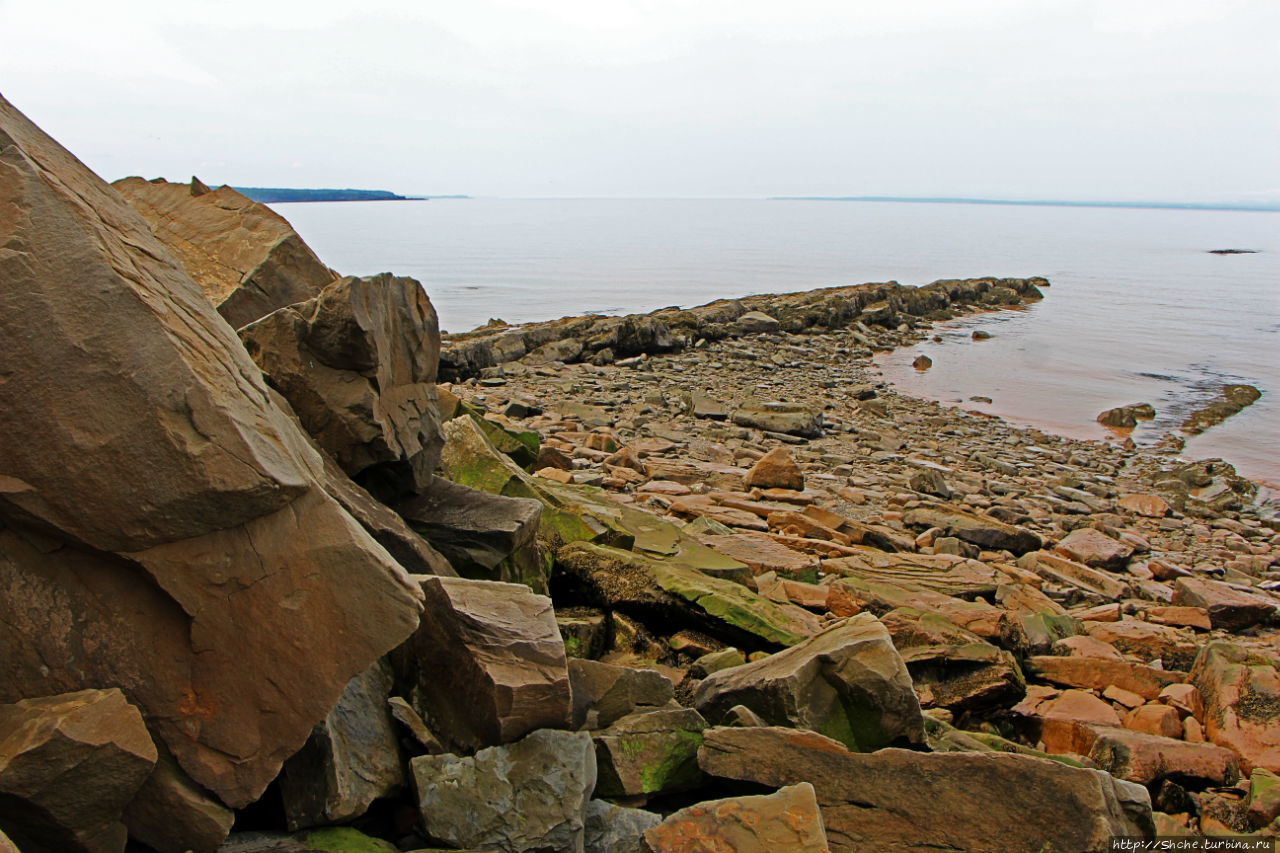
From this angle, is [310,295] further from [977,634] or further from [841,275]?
[841,275]

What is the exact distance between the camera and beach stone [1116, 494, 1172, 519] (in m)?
12.2

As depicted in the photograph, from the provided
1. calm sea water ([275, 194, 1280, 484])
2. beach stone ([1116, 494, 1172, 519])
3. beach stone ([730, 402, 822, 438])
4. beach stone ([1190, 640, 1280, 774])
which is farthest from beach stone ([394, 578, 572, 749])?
calm sea water ([275, 194, 1280, 484])

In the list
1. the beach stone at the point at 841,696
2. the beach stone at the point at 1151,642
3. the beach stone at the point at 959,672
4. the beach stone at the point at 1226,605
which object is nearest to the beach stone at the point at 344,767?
the beach stone at the point at 841,696

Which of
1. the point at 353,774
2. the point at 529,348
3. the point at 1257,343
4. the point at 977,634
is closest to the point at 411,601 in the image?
the point at 353,774

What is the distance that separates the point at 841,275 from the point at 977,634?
53885 millimetres

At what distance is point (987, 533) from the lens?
31.5 feet

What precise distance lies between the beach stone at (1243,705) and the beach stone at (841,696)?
8.04 ft

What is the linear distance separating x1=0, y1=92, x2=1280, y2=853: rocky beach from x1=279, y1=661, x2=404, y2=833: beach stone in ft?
0.04

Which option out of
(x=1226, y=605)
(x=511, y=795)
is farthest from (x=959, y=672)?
(x=1226, y=605)

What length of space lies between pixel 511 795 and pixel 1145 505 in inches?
459

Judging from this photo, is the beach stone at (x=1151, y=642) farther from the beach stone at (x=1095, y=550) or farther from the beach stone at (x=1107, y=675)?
the beach stone at (x=1095, y=550)

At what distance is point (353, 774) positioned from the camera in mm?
3330

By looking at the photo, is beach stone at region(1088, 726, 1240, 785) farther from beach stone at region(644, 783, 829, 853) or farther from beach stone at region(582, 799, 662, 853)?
beach stone at region(582, 799, 662, 853)

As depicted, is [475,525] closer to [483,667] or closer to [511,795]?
[483,667]
